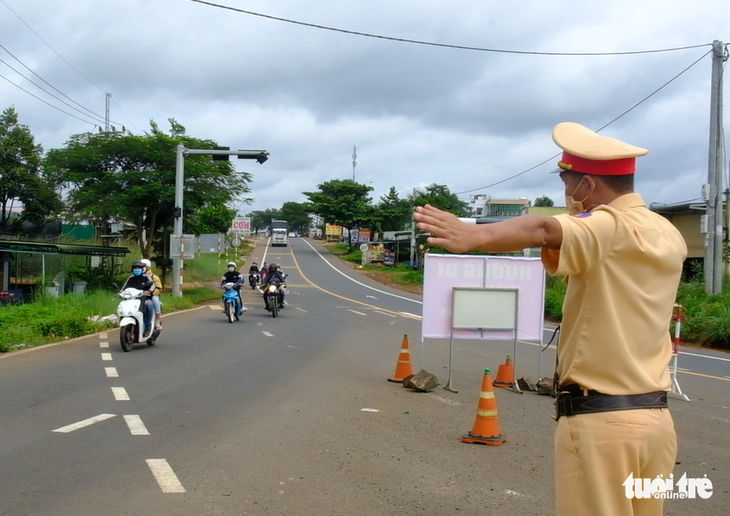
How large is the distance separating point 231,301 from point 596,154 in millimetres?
18766

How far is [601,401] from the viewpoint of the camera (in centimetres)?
259

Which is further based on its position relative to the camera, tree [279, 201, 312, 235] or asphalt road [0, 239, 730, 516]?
tree [279, 201, 312, 235]

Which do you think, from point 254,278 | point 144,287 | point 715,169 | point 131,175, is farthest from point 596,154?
point 254,278

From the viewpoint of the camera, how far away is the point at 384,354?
1478cm

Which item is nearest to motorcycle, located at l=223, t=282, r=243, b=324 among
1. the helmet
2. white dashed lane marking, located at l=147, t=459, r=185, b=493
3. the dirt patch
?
the helmet

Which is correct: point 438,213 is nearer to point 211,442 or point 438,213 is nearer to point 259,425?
point 211,442

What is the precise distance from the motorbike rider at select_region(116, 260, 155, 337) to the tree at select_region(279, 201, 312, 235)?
395 feet

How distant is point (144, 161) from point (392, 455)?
2667cm

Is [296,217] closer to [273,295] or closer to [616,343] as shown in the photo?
[273,295]

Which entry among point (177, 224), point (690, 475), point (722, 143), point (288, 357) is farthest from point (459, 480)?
point (177, 224)

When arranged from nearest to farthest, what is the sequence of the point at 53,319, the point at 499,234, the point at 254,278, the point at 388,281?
the point at 499,234 < the point at 53,319 < the point at 254,278 < the point at 388,281

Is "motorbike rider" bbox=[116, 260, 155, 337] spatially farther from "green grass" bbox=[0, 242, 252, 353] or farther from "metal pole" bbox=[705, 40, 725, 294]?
"metal pole" bbox=[705, 40, 725, 294]

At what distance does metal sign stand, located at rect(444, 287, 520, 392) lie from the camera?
36.5ft

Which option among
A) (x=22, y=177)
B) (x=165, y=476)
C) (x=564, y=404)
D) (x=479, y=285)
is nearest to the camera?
(x=564, y=404)
